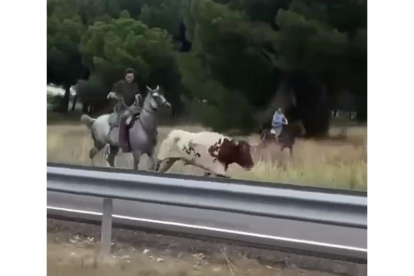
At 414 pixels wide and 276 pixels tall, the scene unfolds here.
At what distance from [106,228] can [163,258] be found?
22 cm

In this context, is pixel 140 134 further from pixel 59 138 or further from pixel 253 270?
pixel 253 270

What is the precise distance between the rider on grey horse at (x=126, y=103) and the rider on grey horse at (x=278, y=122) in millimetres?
432

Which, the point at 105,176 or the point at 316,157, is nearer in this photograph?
the point at 316,157

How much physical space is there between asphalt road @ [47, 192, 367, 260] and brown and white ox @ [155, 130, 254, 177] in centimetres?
14

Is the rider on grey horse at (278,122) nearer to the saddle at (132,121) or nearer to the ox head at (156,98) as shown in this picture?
the ox head at (156,98)

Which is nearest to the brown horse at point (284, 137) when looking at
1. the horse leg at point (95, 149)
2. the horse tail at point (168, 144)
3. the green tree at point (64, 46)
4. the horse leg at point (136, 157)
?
the horse tail at point (168, 144)

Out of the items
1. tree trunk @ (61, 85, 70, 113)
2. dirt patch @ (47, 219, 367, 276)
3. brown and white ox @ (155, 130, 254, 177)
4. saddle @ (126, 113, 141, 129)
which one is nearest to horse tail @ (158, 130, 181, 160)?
brown and white ox @ (155, 130, 254, 177)

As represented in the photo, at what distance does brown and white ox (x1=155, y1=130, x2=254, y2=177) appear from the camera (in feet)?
5.61

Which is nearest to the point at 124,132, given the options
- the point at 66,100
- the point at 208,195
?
the point at 66,100

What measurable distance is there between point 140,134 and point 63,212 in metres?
0.41

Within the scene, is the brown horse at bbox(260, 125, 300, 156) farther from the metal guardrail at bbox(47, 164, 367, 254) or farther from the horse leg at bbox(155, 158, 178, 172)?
the horse leg at bbox(155, 158, 178, 172)

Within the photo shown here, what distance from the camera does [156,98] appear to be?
1824mm
